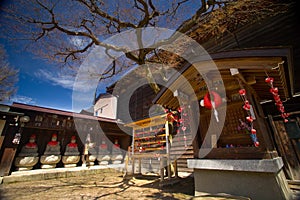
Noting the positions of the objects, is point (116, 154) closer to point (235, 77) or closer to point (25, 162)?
point (25, 162)

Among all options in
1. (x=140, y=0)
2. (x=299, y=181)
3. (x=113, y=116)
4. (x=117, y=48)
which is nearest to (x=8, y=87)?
(x=113, y=116)

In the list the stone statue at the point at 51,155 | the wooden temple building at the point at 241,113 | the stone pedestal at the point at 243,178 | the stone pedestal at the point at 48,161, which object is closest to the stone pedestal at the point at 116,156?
the stone statue at the point at 51,155

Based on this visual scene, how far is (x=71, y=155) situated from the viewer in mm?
9195

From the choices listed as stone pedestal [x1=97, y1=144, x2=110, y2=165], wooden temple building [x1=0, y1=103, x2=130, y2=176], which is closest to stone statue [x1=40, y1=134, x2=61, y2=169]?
wooden temple building [x1=0, y1=103, x2=130, y2=176]

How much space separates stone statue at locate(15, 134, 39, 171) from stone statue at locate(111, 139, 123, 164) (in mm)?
4895

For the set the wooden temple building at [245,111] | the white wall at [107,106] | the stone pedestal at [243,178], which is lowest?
the stone pedestal at [243,178]

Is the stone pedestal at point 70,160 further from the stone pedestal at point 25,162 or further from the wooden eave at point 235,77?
the wooden eave at point 235,77

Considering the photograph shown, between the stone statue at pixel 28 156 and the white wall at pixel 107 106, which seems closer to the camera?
the stone statue at pixel 28 156

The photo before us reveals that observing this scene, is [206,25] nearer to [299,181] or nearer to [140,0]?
[140,0]

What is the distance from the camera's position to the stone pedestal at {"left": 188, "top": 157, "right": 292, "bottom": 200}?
9.48 ft

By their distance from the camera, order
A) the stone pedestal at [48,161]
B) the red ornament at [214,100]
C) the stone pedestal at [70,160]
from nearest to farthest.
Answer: the red ornament at [214,100]
the stone pedestal at [48,161]
the stone pedestal at [70,160]

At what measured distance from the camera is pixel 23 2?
553 centimetres

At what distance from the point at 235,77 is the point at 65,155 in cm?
1044

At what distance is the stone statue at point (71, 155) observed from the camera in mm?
8930
